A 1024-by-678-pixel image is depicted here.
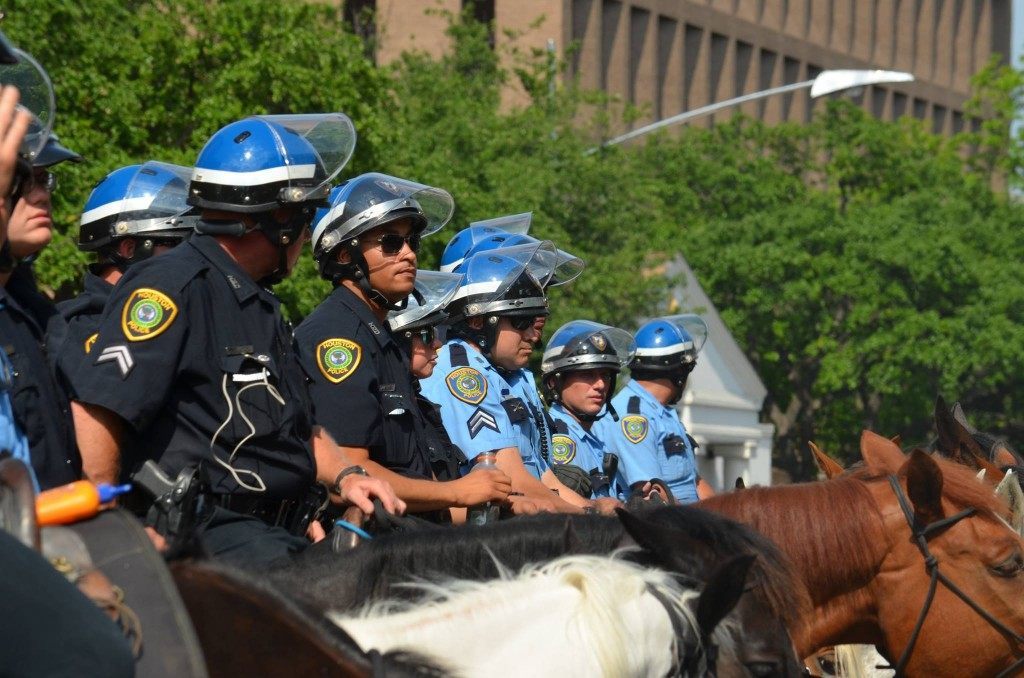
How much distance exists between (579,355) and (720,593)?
19.8 ft

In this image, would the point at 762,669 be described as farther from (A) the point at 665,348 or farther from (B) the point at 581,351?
(A) the point at 665,348

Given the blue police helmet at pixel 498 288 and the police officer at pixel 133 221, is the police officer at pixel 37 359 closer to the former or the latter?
the police officer at pixel 133 221

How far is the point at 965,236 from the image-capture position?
119ft

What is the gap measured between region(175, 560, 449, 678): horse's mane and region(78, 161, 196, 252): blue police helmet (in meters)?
3.89

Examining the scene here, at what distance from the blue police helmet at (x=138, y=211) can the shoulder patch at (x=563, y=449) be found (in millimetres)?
3089

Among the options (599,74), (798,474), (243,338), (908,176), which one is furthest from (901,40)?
(243,338)

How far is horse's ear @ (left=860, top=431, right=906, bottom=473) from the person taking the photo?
5.89m

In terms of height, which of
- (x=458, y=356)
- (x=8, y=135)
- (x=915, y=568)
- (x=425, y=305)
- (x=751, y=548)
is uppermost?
(x=8, y=135)

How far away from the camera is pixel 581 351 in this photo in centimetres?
946

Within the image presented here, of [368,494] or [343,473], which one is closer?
[368,494]

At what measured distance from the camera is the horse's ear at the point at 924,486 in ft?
18.6

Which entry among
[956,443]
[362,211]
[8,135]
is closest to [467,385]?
[362,211]

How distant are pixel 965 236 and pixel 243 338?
33.7m

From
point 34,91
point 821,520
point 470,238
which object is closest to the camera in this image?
point 34,91
